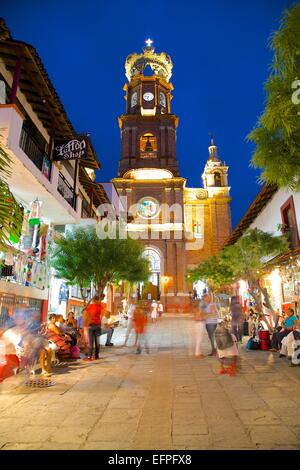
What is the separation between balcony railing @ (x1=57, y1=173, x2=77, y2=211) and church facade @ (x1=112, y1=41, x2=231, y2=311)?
20.8 meters

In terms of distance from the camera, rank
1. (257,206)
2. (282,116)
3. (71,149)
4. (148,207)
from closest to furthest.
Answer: (282,116) < (71,149) < (257,206) < (148,207)

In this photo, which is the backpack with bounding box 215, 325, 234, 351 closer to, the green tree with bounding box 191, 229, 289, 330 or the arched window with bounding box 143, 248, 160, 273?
the green tree with bounding box 191, 229, 289, 330

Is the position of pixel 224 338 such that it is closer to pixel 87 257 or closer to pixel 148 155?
pixel 87 257

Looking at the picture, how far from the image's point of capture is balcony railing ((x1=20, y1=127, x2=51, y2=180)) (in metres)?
10.5

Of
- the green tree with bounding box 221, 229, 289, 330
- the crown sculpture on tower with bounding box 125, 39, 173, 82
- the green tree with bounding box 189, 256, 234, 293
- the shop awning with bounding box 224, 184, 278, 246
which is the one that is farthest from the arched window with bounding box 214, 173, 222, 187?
the green tree with bounding box 221, 229, 289, 330

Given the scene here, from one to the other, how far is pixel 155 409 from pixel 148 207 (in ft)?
114

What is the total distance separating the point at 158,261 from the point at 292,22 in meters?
33.2

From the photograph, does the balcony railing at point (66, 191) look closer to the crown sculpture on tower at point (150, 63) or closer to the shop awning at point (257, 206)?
Answer: the shop awning at point (257, 206)

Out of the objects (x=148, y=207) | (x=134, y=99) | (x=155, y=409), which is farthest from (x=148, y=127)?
(x=155, y=409)

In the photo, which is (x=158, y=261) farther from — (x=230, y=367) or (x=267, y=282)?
(x=230, y=367)

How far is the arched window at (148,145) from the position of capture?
135 ft

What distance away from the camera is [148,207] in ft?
128

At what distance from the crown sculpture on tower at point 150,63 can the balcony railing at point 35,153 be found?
129 feet

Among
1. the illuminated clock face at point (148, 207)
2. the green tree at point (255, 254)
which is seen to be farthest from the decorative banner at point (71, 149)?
the illuminated clock face at point (148, 207)
